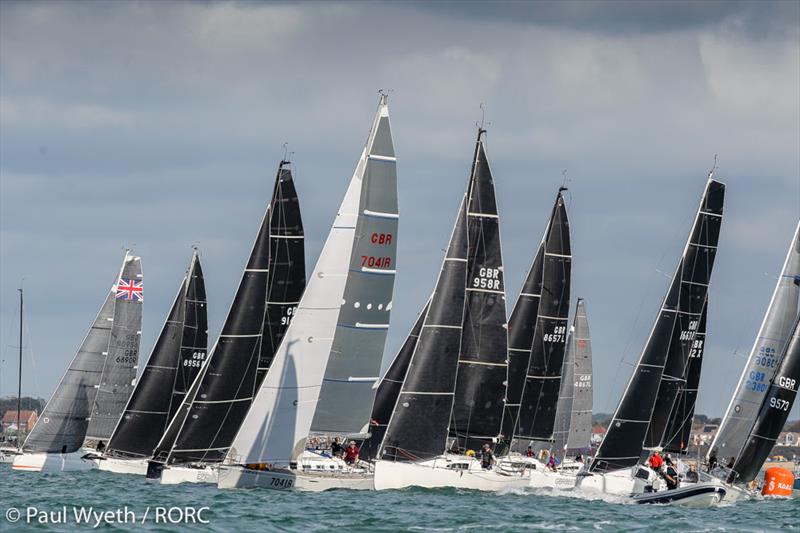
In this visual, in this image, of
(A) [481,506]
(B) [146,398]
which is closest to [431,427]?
(A) [481,506]

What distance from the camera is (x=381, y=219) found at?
48531mm

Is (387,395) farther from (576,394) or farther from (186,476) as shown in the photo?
(576,394)

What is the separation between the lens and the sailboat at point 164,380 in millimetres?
62875

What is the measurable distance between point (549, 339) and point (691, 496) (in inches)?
650

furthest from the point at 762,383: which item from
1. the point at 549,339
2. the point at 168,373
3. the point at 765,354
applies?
the point at 168,373

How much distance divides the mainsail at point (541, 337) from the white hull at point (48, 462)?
17905mm

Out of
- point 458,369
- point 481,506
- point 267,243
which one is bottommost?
point 481,506

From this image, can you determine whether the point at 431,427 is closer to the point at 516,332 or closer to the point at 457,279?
the point at 457,279

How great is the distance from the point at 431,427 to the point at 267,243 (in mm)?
9840

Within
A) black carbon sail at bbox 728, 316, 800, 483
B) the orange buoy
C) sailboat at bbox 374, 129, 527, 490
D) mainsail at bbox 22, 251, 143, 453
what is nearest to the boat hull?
sailboat at bbox 374, 129, 527, 490

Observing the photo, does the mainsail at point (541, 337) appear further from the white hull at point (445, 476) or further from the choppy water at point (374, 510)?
the choppy water at point (374, 510)

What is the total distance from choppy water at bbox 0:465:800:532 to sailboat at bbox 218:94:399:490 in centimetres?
163

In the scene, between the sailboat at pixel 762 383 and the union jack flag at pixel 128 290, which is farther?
the union jack flag at pixel 128 290

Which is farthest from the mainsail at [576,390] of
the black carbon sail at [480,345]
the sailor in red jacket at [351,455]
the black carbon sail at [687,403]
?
the sailor in red jacket at [351,455]
